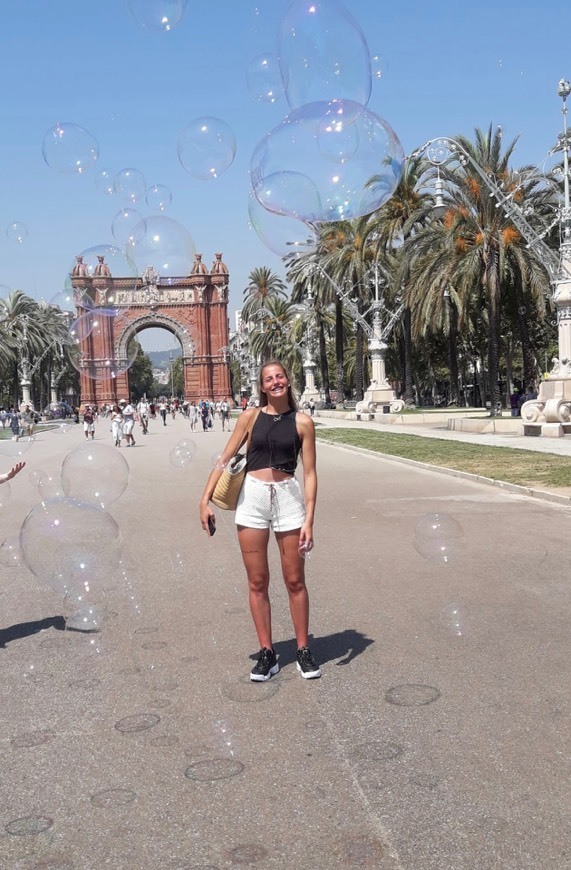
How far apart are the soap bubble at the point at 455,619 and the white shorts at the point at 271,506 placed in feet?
5.04

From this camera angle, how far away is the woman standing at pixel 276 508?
4871mm

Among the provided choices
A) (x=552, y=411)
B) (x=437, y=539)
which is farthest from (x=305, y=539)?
(x=552, y=411)

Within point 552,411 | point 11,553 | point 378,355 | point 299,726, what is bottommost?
point 11,553

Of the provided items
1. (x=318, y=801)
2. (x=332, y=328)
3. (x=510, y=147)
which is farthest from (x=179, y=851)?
(x=332, y=328)

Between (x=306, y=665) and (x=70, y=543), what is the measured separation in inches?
77.3

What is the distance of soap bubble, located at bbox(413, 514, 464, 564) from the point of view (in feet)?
24.0

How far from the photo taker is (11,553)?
9375 millimetres

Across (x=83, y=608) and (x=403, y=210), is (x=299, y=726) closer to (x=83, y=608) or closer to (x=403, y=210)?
(x=83, y=608)

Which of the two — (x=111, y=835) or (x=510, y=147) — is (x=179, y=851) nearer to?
(x=111, y=835)

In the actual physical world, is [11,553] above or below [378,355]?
below

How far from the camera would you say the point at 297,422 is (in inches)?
195

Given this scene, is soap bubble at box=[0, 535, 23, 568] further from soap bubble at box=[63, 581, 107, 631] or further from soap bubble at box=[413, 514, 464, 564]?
soap bubble at box=[413, 514, 464, 564]

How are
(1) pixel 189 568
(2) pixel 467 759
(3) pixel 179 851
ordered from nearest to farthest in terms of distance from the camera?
(3) pixel 179 851 → (2) pixel 467 759 → (1) pixel 189 568

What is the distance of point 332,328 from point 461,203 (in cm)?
4133
